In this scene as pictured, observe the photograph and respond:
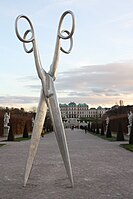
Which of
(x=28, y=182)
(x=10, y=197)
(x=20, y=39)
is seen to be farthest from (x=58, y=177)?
(x=20, y=39)

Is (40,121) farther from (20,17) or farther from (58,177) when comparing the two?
Answer: (20,17)

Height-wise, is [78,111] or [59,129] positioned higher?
[78,111]

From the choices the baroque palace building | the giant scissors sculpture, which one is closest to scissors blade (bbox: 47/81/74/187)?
the giant scissors sculpture

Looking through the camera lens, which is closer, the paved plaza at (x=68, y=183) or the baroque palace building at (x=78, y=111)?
the paved plaza at (x=68, y=183)

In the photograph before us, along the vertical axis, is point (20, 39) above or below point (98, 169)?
above

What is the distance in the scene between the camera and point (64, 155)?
7.00 m

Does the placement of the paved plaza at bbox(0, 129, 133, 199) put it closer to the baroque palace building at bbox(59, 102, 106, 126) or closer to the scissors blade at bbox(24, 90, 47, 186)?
the scissors blade at bbox(24, 90, 47, 186)

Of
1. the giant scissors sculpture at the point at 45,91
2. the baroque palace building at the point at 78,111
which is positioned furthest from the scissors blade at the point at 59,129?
the baroque palace building at the point at 78,111

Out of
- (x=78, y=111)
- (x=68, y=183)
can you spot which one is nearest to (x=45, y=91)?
(x=68, y=183)

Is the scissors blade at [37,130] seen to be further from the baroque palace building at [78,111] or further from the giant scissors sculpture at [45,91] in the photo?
the baroque palace building at [78,111]

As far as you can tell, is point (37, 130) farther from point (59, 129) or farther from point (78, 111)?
point (78, 111)

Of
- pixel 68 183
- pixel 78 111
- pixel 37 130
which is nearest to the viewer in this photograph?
pixel 68 183

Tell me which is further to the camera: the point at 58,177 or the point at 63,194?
the point at 58,177

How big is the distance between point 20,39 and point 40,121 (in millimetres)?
1822
